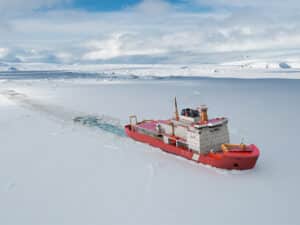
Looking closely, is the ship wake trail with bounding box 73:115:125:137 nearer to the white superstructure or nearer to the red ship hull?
the white superstructure

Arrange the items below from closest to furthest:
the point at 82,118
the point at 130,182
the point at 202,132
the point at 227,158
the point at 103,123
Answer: the point at 130,182, the point at 227,158, the point at 202,132, the point at 103,123, the point at 82,118

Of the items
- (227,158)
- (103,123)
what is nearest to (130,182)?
(227,158)

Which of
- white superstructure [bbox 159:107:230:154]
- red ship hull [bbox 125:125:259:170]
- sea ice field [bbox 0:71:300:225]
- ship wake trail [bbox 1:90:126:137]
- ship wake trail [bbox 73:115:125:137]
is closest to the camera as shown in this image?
sea ice field [bbox 0:71:300:225]

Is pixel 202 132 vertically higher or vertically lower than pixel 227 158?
higher

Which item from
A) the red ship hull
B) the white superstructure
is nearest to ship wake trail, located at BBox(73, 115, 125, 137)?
the white superstructure

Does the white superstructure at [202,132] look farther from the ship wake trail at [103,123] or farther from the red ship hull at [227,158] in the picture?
the ship wake trail at [103,123]

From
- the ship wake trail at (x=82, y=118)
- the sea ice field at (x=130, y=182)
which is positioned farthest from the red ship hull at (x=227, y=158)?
the ship wake trail at (x=82, y=118)

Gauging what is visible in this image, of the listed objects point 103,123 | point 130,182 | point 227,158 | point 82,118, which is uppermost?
point 82,118

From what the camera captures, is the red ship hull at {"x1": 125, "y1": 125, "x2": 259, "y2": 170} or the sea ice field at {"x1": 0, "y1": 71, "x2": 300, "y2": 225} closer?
the sea ice field at {"x1": 0, "y1": 71, "x2": 300, "y2": 225}

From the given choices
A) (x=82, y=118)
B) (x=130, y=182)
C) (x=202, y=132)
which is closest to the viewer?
(x=130, y=182)

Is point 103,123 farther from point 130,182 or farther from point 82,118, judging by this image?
point 130,182

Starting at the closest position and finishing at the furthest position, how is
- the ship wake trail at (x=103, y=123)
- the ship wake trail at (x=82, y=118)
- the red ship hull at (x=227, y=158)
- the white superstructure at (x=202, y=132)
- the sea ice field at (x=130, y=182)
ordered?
the sea ice field at (x=130, y=182) < the red ship hull at (x=227, y=158) < the white superstructure at (x=202, y=132) < the ship wake trail at (x=103, y=123) < the ship wake trail at (x=82, y=118)
